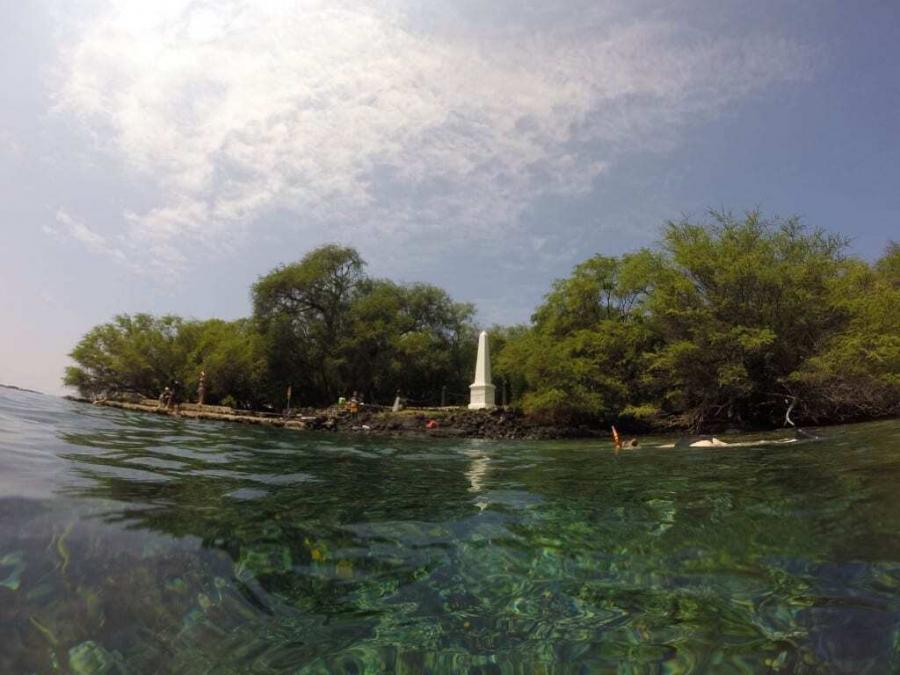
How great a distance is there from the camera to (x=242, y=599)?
9.37 feet

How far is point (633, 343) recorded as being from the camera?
31625 mm

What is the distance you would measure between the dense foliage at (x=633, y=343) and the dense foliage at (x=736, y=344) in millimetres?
81

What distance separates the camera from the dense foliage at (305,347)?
4538 cm

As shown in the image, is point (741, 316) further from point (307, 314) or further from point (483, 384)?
point (307, 314)

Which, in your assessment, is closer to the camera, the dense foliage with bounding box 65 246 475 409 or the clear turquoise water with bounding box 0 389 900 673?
the clear turquoise water with bounding box 0 389 900 673

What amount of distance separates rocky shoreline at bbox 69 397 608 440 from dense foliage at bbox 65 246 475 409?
1344 cm

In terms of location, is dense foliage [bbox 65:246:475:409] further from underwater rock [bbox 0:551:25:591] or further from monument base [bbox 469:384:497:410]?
underwater rock [bbox 0:551:25:591]

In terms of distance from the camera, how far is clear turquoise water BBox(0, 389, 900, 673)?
2.36 metres

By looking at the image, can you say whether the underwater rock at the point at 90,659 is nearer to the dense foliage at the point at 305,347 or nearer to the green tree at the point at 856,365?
the green tree at the point at 856,365

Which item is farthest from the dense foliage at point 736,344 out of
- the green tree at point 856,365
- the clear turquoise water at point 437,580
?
the clear turquoise water at point 437,580

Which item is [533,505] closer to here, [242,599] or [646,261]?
[242,599]

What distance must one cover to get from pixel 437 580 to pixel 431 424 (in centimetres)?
2451

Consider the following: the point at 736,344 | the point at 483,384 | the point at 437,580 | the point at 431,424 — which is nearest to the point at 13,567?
the point at 437,580

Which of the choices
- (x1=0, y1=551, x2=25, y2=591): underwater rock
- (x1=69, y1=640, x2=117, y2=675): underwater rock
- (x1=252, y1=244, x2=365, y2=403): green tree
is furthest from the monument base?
(x1=69, y1=640, x2=117, y2=675): underwater rock
